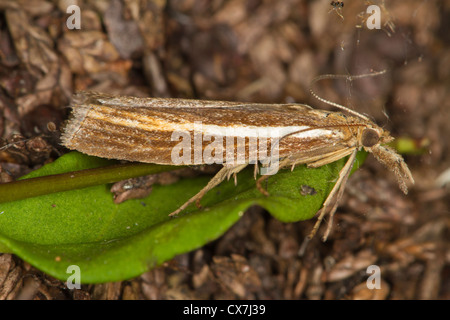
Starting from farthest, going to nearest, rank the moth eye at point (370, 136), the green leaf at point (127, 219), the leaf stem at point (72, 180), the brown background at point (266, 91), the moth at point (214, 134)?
the brown background at point (266, 91) < the moth eye at point (370, 136) < the moth at point (214, 134) < the leaf stem at point (72, 180) < the green leaf at point (127, 219)

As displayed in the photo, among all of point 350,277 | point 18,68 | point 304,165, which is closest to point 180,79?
point 18,68

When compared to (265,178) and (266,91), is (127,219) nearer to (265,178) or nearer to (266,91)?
(265,178)

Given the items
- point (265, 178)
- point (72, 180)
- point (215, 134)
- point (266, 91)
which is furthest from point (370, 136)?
point (72, 180)

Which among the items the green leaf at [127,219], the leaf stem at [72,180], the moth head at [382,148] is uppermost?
the moth head at [382,148]

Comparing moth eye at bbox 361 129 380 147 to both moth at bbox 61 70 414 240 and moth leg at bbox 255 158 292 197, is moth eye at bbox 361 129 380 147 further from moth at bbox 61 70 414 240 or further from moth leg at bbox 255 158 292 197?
moth leg at bbox 255 158 292 197

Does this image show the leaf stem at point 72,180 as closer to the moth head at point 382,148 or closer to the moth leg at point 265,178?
the moth leg at point 265,178

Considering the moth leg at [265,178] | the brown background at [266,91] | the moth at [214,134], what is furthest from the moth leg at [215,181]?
the brown background at [266,91]

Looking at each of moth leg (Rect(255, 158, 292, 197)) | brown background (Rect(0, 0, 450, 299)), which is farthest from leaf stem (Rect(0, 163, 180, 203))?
moth leg (Rect(255, 158, 292, 197))

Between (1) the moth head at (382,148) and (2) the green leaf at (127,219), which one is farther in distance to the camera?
(1) the moth head at (382,148)

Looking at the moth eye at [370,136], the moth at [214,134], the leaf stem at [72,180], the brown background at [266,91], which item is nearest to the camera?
the leaf stem at [72,180]
